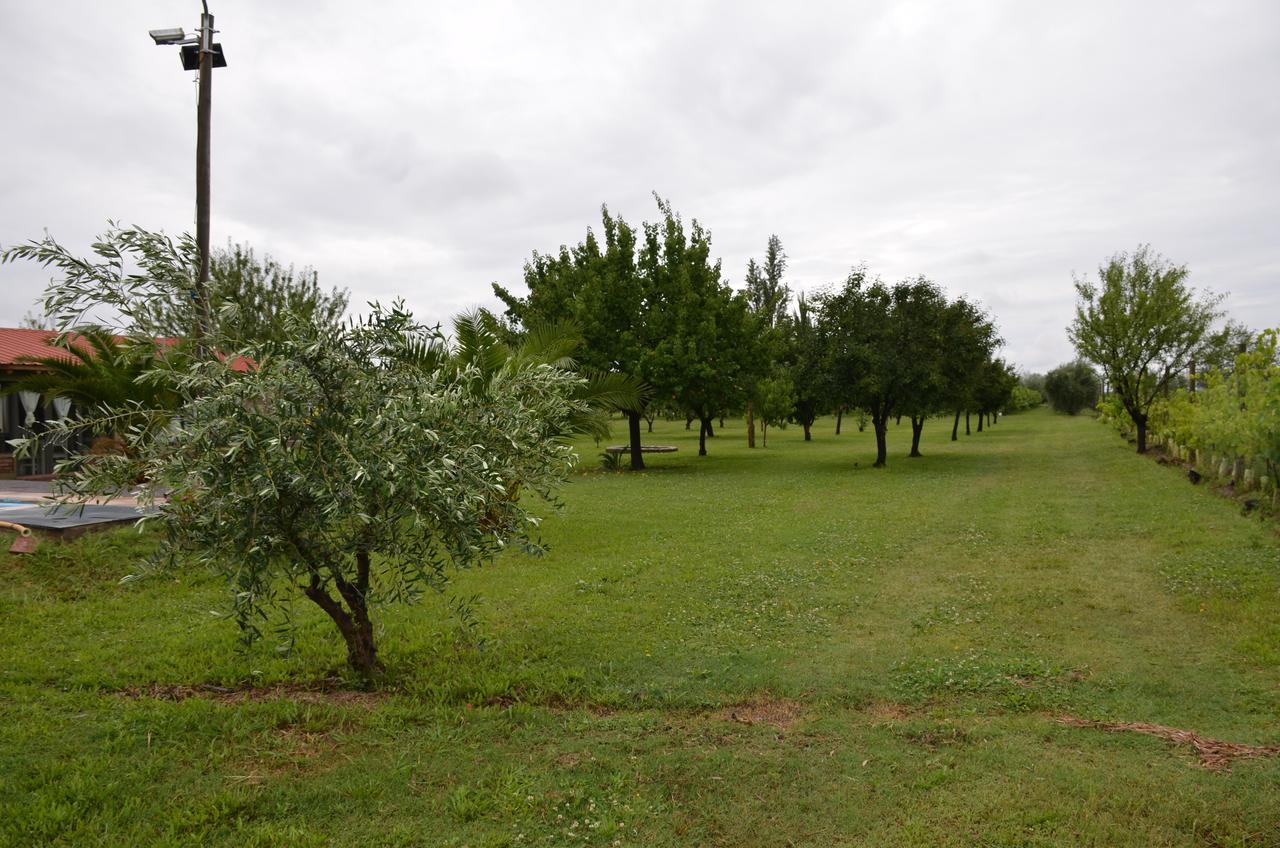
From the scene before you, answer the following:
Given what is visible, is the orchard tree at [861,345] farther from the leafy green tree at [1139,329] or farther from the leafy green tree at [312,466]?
the leafy green tree at [312,466]

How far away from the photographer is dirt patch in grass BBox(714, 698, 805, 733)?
5.19 meters

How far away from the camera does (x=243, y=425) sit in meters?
4.48

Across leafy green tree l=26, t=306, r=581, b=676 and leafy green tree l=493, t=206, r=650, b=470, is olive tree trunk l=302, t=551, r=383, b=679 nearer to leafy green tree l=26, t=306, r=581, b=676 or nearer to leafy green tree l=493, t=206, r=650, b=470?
leafy green tree l=26, t=306, r=581, b=676

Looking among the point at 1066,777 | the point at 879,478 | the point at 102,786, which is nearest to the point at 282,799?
the point at 102,786

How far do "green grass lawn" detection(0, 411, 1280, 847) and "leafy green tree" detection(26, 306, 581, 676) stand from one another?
0.99 meters

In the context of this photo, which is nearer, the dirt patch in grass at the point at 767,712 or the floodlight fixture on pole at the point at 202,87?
the dirt patch in grass at the point at 767,712

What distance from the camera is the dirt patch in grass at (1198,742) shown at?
454 centimetres

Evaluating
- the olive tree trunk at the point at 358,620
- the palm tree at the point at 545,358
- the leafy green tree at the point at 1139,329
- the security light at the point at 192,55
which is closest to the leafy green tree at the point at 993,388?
the leafy green tree at the point at 1139,329

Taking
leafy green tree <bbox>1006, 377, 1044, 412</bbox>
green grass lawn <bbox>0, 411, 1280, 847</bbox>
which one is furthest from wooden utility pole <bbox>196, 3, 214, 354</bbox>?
leafy green tree <bbox>1006, 377, 1044, 412</bbox>

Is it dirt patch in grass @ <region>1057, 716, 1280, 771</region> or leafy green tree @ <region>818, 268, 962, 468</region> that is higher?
leafy green tree @ <region>818, 268, 962, 468</region>

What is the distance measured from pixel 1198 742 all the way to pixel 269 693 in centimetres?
604

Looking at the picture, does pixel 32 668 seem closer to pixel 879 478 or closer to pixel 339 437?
pixel 339 437

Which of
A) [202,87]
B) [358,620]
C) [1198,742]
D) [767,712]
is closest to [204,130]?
[202,87]

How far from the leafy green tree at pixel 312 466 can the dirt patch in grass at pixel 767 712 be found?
196cm
